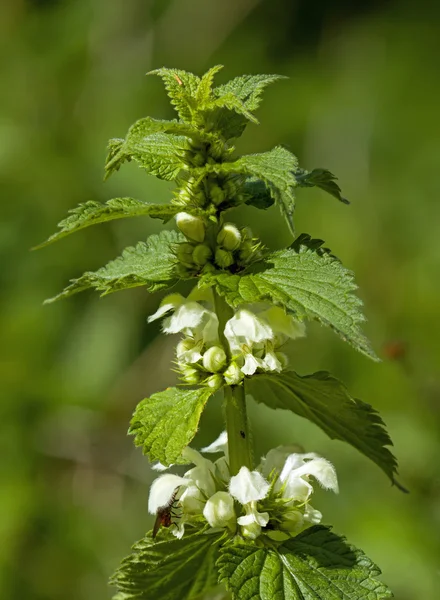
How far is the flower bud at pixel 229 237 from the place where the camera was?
3.92ft

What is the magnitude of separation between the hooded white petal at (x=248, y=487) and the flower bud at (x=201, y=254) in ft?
1.03

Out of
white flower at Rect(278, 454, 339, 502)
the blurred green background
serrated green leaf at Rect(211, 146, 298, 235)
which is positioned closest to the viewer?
serrated green leaf at Rect(211, 146, 298, 235)

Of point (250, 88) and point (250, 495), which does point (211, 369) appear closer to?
point (250, 495)

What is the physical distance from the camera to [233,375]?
1206 mm

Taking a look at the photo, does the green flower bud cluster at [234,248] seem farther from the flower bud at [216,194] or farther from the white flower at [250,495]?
the white flower at [250,495]

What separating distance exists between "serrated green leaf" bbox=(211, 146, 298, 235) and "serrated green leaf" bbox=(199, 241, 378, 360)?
11 cm

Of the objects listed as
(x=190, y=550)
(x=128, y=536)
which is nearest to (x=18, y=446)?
(x=128, y=536)

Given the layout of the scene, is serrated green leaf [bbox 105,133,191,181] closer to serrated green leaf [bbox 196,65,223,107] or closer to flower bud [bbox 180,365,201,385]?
serrated green leaf [bbox 196,65,223,107]

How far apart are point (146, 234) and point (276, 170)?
8.57ft

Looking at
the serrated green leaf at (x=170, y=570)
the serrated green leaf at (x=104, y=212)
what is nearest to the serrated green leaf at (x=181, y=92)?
the serrated green leaf at (x=104, y=212)

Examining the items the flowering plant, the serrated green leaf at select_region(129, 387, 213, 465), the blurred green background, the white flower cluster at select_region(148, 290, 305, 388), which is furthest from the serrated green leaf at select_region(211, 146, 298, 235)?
the blurred green background

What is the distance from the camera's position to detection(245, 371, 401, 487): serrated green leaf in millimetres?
1235

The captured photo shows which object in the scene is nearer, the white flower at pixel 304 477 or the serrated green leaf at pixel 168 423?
the serrated green leaf at pixel 168 423

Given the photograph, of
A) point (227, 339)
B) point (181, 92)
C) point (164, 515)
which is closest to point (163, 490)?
point (164, 515)
